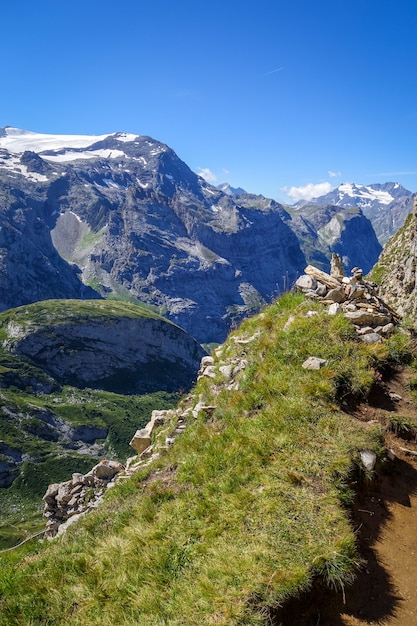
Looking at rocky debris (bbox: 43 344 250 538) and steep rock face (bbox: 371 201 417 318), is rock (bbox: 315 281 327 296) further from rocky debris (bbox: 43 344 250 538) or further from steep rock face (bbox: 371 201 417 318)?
steep rock face (bbox: 371 201 417 318)

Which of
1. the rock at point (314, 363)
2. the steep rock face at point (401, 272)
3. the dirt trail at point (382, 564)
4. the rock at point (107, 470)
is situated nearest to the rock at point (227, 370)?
the rock at point (314, 363)

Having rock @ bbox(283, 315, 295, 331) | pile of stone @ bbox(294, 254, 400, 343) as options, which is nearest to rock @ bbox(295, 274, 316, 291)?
pile of stone @ bbox(294, 254, 400, 343)

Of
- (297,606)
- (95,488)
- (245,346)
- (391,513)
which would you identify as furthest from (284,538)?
(95,488)

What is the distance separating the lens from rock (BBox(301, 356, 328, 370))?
1399 centimetres

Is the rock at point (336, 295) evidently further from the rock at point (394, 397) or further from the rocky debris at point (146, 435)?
the rocky debris at point (146, 435)

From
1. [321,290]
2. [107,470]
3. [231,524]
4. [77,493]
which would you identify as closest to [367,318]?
[321,290]

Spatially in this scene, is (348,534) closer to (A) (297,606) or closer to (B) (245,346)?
(A) (297,606)

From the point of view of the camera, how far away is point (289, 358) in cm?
1512

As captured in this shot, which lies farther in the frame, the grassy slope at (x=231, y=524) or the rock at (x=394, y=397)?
the rock at (x=394, y=397)

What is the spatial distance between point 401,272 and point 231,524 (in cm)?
4591

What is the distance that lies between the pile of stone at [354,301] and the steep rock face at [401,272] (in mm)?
21345

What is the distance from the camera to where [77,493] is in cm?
2152

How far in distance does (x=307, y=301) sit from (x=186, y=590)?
42.4ft

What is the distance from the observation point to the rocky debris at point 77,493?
20.2 m
